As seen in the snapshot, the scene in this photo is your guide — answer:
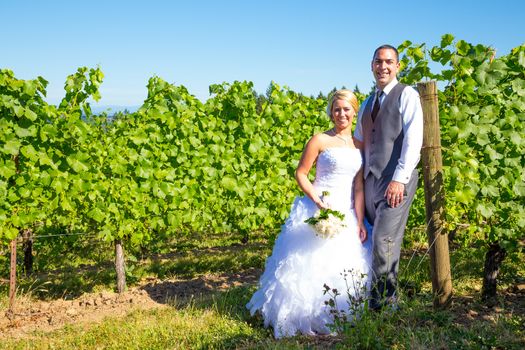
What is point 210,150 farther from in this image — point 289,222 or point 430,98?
point 430,98

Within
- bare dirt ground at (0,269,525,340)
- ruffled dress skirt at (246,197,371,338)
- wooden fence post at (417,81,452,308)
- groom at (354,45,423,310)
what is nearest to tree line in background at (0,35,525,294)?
wooden fence post at (417,81,452,308)

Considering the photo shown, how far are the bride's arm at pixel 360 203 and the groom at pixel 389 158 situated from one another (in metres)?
0.12

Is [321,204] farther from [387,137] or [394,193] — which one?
[387,137]

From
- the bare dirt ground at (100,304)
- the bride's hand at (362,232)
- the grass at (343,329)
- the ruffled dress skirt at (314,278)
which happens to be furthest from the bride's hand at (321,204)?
the bare dirt ground at (100,304)

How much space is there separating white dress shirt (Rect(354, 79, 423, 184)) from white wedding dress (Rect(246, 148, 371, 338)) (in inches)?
17.6

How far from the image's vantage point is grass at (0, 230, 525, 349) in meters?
3.05

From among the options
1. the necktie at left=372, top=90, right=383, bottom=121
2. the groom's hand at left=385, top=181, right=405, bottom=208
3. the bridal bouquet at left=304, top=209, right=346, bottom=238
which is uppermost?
the necktie at left=372, top=90, right=383, bottom=121

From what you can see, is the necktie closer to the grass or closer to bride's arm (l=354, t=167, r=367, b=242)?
bride's arm (l=354, t=167, r=367, b=242)

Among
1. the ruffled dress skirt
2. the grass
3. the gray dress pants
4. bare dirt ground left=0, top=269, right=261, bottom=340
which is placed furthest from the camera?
bare dirt ground left=0, top=269, right=261, bottom=340

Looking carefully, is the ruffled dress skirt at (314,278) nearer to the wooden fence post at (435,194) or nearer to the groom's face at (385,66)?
the wooden fence post at (435,194)

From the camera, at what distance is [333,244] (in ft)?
12.0

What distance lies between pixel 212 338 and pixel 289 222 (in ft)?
3.61

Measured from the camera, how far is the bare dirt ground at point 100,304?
15.4 feet

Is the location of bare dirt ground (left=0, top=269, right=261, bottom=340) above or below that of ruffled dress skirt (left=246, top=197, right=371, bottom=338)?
below
